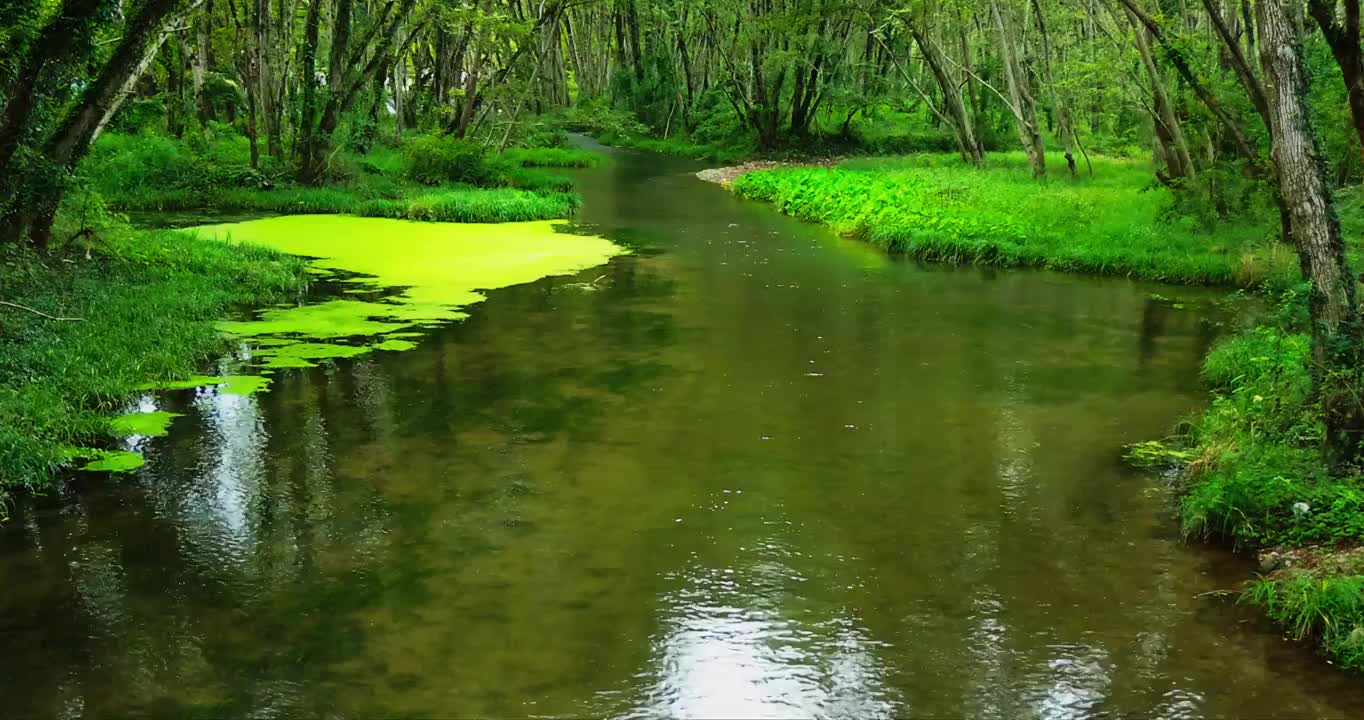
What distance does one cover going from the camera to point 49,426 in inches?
299

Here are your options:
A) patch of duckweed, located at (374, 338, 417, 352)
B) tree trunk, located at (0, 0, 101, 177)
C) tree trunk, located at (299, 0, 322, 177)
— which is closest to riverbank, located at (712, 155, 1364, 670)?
patch of duckweed, located at (374, 338, 417, 352)

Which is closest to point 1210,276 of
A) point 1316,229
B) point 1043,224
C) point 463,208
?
point 1043,224

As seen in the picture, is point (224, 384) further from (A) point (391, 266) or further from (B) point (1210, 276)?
(B) point (1210, 276)

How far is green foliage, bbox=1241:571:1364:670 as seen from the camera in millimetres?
5211

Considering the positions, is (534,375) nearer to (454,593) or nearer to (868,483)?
(868,483)

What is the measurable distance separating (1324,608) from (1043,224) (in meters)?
13.3

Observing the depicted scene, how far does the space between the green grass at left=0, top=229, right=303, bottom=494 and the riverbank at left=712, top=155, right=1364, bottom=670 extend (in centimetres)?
770

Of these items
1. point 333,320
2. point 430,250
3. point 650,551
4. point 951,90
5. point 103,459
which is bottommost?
point 650,551

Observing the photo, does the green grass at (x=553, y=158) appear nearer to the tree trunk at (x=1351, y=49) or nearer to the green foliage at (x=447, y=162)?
the green foliage at (x=447, y=162)

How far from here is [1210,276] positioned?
1504cm

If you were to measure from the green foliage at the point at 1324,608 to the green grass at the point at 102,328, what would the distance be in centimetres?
753

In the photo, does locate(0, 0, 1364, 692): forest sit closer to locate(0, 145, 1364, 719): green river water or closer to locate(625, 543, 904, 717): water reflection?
locate(0, 145, 1364, 719): green river water

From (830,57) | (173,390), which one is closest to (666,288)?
(173,390)

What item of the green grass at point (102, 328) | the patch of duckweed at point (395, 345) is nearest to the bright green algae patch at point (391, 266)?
the patch of duckweed at point (395, 345)
